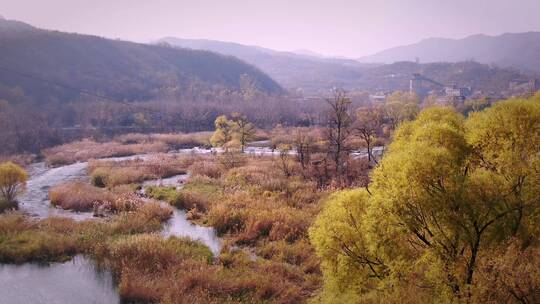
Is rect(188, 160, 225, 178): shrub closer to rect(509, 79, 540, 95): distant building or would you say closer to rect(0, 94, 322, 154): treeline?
rect(0, 94, 322, 154): treeline

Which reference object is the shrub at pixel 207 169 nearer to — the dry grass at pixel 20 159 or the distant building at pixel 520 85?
the dry grass at pixel 20 159

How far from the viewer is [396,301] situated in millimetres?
11969

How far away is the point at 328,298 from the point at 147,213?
13534 millimetres

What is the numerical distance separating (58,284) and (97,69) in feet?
348

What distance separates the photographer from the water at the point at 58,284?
643 inches

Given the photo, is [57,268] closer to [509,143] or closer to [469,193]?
[469,193]

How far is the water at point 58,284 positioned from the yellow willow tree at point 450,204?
9.55m

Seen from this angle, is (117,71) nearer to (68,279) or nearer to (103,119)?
(103,119)

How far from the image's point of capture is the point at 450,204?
10953mm

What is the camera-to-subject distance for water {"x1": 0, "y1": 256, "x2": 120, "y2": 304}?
53.6 feet

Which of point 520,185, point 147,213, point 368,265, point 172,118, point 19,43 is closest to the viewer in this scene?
point 520,185

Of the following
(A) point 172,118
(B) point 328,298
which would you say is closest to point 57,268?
(B) point 328,298

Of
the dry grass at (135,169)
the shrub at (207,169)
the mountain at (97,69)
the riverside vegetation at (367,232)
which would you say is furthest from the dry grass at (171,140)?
the mountain at (97,69)

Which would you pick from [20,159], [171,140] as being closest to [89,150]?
[20,159]
